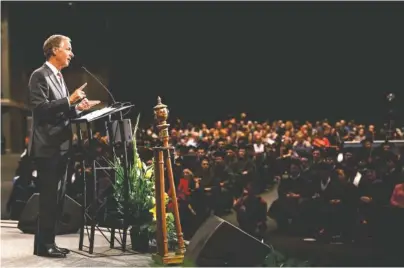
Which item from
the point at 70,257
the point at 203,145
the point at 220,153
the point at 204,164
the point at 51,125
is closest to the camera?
the point at 51,125

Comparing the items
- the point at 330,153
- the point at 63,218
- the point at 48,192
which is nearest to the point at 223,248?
the point at 48,192

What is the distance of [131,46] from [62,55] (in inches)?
773

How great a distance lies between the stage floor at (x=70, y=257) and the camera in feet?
14.8

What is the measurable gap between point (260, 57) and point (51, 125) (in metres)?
23.9

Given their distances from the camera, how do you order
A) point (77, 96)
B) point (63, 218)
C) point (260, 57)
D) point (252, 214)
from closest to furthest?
point (77, 96) < point (63, 218) < point (252, 214) < point (260, 57)

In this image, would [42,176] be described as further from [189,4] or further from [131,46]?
[189,4]

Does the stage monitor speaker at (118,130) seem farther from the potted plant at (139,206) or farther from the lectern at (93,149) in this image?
the potted plant at (139,206)

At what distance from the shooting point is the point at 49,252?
15.1 feet

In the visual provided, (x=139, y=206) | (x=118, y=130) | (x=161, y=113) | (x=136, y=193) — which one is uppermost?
(x=161, y=113)

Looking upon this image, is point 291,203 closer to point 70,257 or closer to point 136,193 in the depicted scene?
point 136,193

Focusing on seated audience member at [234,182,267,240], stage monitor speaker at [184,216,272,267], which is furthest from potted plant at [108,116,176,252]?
seated audience member at [234,182,267,240]

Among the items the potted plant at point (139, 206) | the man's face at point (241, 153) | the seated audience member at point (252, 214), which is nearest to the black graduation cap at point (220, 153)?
the man's face at point (241, 153)

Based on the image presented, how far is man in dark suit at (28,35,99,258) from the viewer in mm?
4305

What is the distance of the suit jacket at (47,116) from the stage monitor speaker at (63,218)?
64.5 inches
